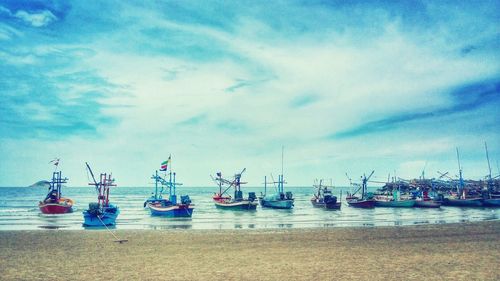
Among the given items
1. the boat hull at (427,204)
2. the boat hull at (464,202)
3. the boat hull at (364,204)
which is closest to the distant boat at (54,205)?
the boat hull at (364,204)

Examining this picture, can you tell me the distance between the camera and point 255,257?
713 inches

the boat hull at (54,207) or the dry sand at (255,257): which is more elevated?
the boat hull at (54,207)

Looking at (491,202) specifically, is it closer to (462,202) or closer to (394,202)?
(462,202)

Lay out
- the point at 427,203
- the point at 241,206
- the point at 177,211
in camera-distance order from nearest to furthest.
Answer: the point at 177,211
the point at 241,206
the point at 427,203

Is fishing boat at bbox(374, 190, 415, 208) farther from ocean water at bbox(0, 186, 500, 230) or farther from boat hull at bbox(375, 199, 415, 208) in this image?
ocean water at bbox(0, 186, 500, 230)

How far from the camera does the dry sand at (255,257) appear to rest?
45.6 ft

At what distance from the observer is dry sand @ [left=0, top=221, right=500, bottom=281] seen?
13.9 metres

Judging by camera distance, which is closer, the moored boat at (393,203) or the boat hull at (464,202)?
the moored boat at (393,203)

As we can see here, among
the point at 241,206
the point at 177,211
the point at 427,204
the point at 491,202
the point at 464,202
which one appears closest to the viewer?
the point at 177,211

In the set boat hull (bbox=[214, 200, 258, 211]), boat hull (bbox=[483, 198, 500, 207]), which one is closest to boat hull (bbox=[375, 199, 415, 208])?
boat hull (bbox=[483, 198, 500, 207])

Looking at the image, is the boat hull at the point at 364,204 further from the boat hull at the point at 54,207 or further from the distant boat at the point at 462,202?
the boat hull at the point at 54,207

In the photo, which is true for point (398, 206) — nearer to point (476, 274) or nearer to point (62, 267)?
point (476, 274)

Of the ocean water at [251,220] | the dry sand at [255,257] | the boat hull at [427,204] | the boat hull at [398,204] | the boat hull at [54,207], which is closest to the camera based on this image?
the dry sand at [255,257]

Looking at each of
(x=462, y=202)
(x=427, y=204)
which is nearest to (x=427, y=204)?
(x=427, y=204)
